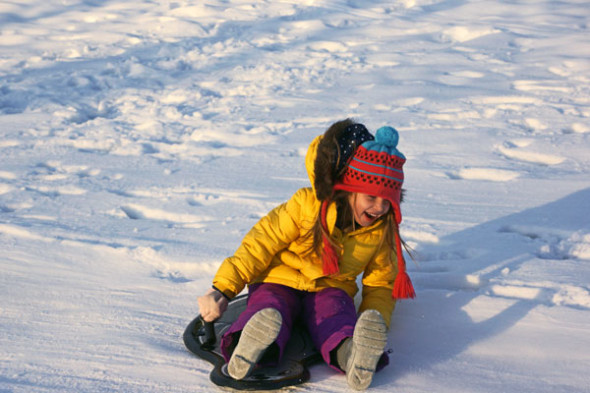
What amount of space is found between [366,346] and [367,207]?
1.70 feet

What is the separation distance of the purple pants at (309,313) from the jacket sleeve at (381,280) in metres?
0.09

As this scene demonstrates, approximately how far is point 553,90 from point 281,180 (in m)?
3.17

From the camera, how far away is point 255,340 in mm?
1651

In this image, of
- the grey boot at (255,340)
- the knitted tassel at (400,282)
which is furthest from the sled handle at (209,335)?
the knitted tassel at (400,282)

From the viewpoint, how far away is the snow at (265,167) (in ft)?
6.58

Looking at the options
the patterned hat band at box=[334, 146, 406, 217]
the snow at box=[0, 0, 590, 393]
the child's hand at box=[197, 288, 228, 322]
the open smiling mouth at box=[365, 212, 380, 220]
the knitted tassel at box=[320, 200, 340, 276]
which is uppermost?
the patterned hat band at box=[334, 146, 406, 217]

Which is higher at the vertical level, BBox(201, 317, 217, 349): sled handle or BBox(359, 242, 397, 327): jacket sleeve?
BBox(359, 242, 397, 327): jacket sleeve

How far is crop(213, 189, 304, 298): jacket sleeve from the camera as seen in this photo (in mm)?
2020

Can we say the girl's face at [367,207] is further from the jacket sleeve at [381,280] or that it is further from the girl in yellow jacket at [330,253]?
the jacket sleeve at [381,280]

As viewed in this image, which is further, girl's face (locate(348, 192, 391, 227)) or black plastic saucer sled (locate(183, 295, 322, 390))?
girl's face (locate(348, 192, 391, 227))

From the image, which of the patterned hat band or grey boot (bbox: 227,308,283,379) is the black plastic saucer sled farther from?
the patterned hat band

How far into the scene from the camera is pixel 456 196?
355cm

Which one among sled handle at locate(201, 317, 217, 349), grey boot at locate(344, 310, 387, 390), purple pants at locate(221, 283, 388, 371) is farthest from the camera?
sled handle at locate(201, 317, 217, 349)

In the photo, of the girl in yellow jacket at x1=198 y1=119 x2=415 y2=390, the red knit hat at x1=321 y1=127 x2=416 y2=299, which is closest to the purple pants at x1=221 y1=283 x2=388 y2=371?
the girl in yellow jacket at x1=198 y1=119 x2=415 y2=390
